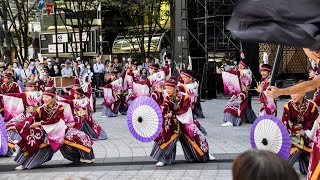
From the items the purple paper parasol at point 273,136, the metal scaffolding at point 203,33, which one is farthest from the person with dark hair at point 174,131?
the metal scaffolding at point 203,33

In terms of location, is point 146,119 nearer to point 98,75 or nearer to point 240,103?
point 240,103

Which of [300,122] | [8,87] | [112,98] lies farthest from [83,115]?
[300,122]

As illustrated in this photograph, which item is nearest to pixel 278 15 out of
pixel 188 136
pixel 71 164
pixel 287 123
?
pixel 287 123

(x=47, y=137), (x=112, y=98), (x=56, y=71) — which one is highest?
(x=56, y=71)

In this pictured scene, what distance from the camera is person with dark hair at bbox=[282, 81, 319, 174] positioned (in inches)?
237

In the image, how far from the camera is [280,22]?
225cm

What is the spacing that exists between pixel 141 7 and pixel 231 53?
250 inches

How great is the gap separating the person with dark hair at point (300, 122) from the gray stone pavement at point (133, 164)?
0.94 meters

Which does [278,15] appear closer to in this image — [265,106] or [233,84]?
[265,106]

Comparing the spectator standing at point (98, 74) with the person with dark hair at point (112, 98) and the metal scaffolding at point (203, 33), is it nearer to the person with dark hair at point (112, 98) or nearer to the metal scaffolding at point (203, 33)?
the metal scaffolding at point (203, 33)

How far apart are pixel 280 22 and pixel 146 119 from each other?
467 cm

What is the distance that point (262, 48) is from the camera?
17.7 m

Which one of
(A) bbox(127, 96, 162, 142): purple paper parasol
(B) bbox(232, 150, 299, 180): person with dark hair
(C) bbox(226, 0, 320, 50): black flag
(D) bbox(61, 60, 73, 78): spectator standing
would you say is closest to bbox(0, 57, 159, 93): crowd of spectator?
(D) bbox(61, 60, 73, 78): spectator standing

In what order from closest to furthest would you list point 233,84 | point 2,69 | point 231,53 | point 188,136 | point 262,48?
point 188,136 < point 233,84 < point 2,69 < point 262,48 < point 231,53
